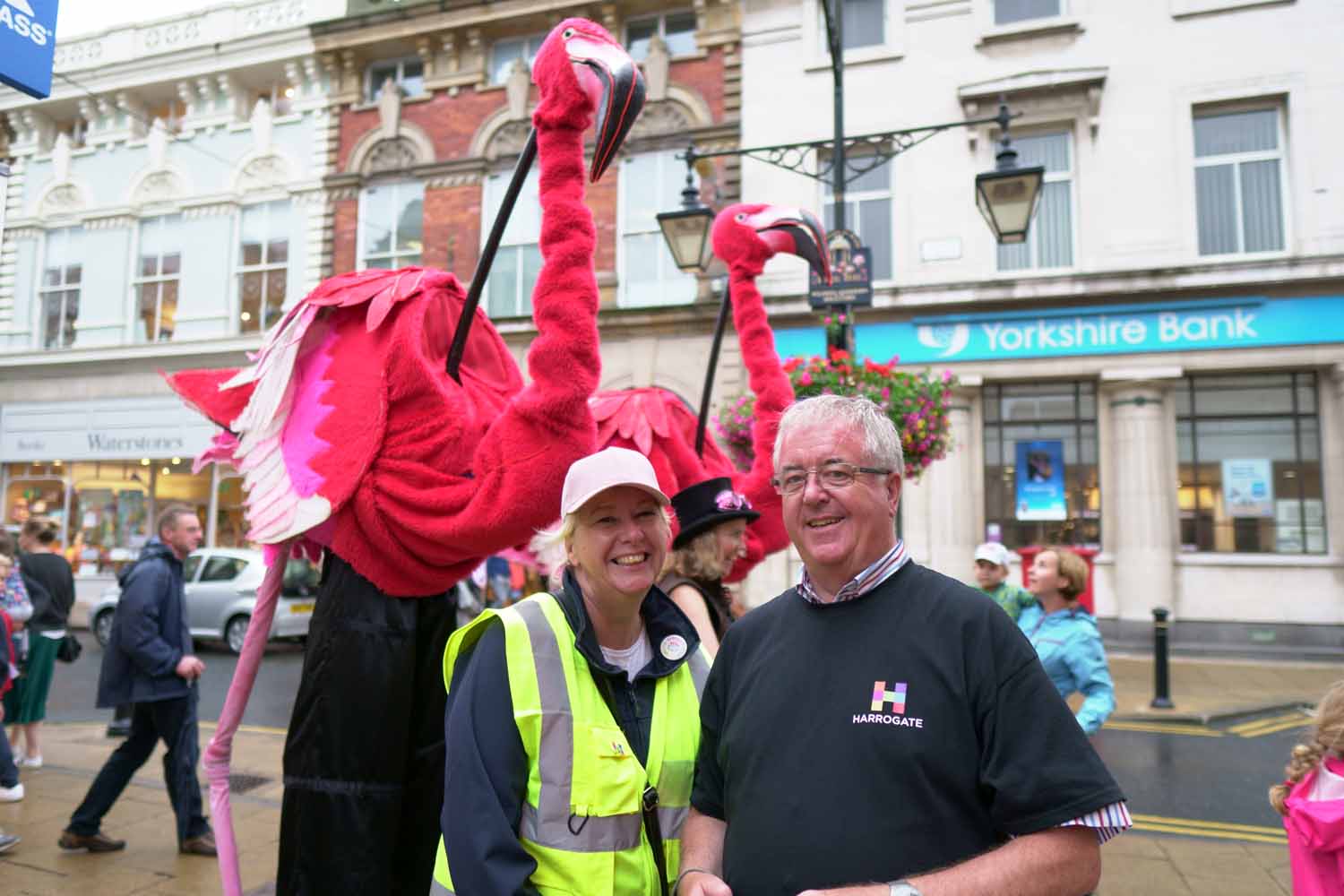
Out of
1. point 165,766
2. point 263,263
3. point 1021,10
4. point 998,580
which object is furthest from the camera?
point 263,263

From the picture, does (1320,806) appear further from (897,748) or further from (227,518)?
(227,518)

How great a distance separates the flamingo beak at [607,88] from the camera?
8.65 ft

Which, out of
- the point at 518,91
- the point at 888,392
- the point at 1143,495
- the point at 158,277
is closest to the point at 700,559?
the point at 888,392

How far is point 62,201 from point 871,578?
22.6 m

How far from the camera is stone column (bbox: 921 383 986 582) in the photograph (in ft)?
43.9

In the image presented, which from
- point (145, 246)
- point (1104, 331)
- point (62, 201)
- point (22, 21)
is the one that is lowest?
point (22, 21)

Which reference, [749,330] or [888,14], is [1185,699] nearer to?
[749,330]

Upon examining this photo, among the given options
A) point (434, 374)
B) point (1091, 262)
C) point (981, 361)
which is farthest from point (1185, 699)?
point (434, 374)

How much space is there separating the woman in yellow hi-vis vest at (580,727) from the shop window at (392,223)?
Answer: 16.1 metres

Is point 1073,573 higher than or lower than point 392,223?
lower

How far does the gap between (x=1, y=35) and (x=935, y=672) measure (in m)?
3.26

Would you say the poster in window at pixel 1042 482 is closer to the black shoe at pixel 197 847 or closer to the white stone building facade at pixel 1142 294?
the white stone building facade at pixel 1142 294

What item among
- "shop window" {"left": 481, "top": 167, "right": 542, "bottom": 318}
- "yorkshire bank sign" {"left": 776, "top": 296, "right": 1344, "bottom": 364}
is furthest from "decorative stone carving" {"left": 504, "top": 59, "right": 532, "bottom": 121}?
"yorkshire bank sign" {"left": 776, "top": 296, "right": 1344, "bottom": 364}

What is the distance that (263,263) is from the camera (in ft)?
59.0
